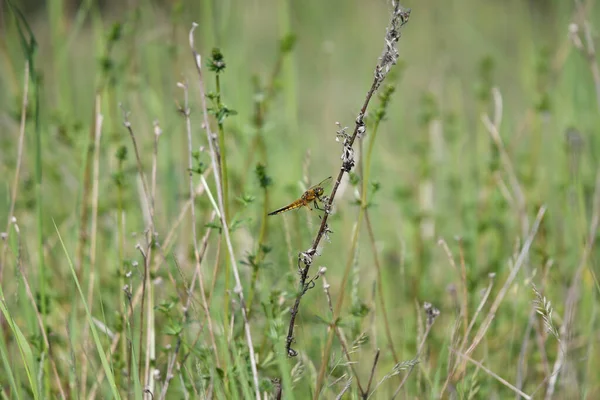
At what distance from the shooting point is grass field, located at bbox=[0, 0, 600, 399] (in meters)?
1.30

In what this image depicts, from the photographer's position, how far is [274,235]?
7.75 ft

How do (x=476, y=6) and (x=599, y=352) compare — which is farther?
(x=476, y=6)

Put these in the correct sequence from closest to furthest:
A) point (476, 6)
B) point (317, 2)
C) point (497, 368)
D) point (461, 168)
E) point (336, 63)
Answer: point (497, 368)
point (317, 2)
point (461, 168)
point (336, 63)
point (476, 6)

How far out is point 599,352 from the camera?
1.81 m

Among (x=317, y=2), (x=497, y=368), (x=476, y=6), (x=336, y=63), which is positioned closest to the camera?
(x=497, y=368)

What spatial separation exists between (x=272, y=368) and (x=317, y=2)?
1739 mm

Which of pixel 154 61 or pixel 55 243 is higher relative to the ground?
pixel 154 61

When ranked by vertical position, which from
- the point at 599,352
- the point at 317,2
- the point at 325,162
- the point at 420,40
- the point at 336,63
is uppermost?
the point at 420,40

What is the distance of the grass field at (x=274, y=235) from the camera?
1305 millimetres

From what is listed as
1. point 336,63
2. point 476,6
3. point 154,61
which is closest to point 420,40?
point 476,6

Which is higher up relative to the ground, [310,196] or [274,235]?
[274,235]

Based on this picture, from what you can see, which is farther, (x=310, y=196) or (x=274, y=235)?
(x=274, y=235)

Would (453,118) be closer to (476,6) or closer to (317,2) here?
(317,2)

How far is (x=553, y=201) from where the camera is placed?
8.70ft
